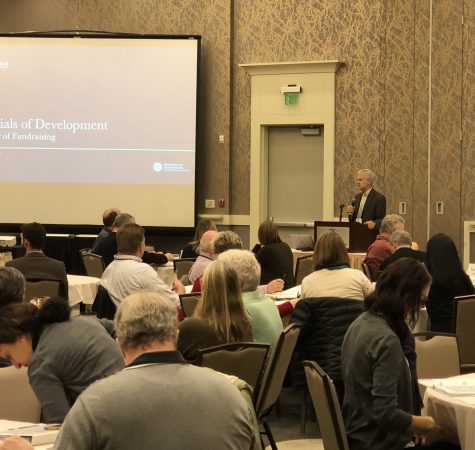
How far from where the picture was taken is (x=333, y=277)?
244 inches

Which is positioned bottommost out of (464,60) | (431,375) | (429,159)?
(431,375)

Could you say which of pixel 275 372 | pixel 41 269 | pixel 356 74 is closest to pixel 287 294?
pixel 41 269

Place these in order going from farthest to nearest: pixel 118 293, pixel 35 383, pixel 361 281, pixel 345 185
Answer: pixel 345 185 < pixel 118 293 < pixel 361 281 < pixel 35 383

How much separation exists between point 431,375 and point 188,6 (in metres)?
9.49

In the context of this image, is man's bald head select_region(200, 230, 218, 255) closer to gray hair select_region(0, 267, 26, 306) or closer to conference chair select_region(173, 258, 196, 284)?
conference chair select_region(173, 258, 196, 284)

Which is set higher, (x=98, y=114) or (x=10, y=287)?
(x=98, y=114)

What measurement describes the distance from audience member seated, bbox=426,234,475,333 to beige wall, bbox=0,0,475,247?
4964 mm

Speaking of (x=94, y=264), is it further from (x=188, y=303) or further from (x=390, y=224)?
(x=188, y=303)

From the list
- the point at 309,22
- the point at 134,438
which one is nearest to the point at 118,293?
the point at 134,438

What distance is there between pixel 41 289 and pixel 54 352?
3.59m

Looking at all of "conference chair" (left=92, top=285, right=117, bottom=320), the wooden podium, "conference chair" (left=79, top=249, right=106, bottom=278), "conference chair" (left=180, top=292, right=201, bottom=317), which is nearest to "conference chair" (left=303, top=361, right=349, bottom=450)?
"conference chair" (left=180, top=292, right=201, bottom=317)

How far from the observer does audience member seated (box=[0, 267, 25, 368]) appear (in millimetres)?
4832

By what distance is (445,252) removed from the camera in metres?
6.91

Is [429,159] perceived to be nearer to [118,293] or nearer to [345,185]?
[345,185]
